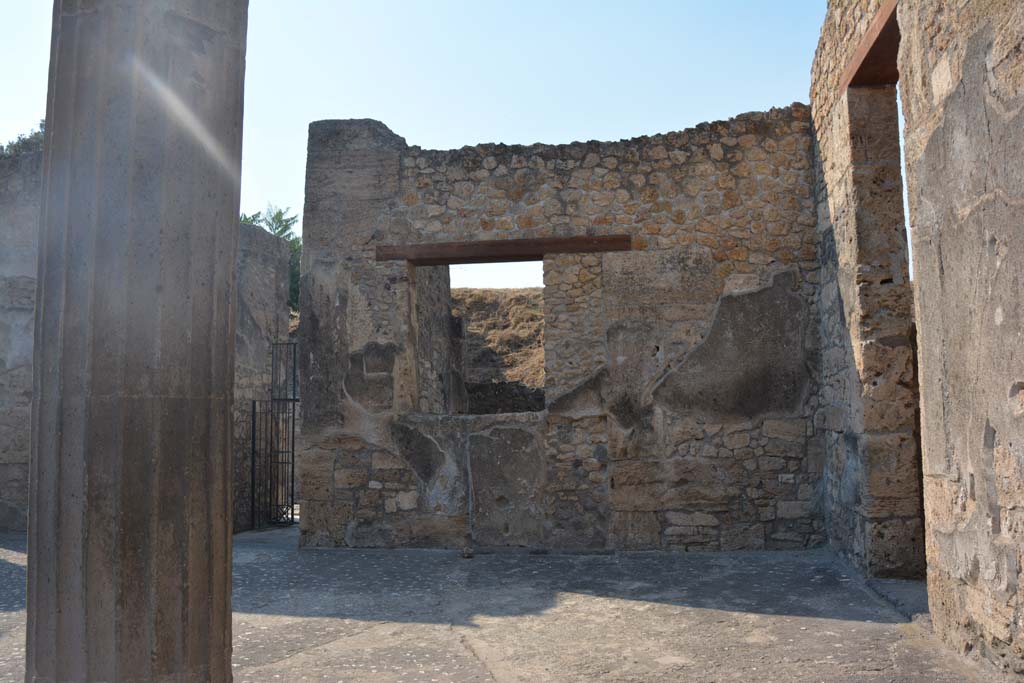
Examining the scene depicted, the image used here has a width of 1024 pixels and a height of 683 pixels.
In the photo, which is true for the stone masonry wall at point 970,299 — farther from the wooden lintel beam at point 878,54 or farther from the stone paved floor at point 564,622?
the wooden lintel beam at point 878,54

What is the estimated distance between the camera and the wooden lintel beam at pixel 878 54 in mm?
4324

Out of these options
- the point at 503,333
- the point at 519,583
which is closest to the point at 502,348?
the point at 503,333

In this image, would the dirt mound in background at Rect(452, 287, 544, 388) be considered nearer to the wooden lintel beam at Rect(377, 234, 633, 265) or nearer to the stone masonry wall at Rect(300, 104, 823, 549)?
the wooden lintel beam at Rect(377, 234, 633, 265)

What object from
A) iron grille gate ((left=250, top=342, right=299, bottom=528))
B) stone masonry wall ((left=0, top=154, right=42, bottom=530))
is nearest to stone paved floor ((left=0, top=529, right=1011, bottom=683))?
stone masonry wall ((left=0, top=154, right=42, bottom=530))

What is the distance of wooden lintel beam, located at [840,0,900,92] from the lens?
4.32m

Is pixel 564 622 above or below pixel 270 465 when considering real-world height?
below

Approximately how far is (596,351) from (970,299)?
3312mm

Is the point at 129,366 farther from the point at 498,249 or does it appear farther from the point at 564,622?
the point at 498,249

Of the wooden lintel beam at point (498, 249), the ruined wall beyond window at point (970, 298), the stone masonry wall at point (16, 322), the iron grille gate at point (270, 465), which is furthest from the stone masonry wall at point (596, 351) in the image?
the stone masonry wall at point (16, 322)

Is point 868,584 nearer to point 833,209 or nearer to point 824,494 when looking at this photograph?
point 824,494

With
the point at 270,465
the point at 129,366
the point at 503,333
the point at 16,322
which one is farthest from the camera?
the point at 503,333

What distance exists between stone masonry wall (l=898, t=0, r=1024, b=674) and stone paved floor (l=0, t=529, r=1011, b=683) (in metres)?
0.39

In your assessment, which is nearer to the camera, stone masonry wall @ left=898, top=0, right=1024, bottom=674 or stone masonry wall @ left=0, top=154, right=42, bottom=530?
stone masonry wall @ left=898, top=0, right=1024, bottom=674

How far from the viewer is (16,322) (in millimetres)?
8180
